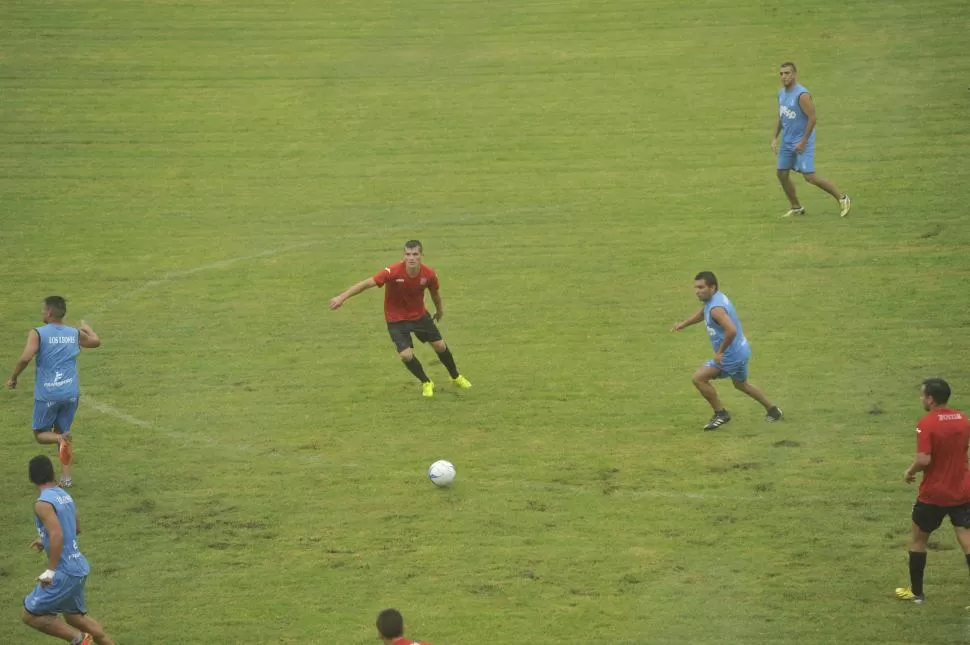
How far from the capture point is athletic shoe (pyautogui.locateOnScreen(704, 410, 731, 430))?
16266 mm

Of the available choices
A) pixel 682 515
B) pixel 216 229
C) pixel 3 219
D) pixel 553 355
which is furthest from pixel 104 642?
pixel 3 219

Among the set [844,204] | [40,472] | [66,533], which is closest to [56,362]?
[40,472]

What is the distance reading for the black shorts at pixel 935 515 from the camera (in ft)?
38.2

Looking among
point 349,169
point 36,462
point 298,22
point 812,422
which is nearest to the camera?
point 36,462

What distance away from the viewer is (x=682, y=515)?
1405 centimetres

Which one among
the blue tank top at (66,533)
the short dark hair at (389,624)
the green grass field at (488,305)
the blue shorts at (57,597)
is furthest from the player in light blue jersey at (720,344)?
the blue shorts at (57,597)

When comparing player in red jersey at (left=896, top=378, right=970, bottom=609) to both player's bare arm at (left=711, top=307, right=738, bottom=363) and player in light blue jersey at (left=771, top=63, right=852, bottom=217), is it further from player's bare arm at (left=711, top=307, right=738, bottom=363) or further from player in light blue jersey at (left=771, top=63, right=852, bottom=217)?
player in light blue jersey at (left=771, top=63, right=852, bottom=217)

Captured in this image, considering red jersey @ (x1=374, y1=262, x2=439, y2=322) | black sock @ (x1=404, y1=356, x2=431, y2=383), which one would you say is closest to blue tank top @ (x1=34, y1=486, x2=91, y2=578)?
red jersey @ (x1=374, y1=262, x2=439, y2=322)

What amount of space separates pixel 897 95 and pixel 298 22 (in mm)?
15814

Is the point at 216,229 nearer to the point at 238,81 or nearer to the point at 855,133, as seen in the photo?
the point at 238,81

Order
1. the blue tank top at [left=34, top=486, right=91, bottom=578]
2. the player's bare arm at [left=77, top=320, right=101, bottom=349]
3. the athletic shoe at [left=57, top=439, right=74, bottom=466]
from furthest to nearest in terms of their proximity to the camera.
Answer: the player's bare arm at [left=77, top=320, right=101, bottom=349] → the athletic shoe at [left=57, top=439, right=74, bottom=466] → the blue tank top at [left=34, top=486, right=91, bottom=578]

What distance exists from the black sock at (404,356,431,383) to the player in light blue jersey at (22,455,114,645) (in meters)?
6.70

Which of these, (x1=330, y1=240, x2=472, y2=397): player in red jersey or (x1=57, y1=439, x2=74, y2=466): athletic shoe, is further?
(x1=330, y1=240, x2=472, y2=397): player in red jersey

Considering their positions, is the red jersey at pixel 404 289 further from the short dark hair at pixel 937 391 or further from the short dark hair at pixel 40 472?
the short dark hair at pixel 937 391
